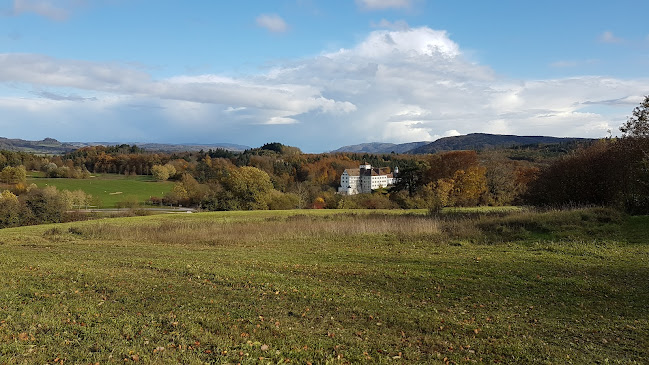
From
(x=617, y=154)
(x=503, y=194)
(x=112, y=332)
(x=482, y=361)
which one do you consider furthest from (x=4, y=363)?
(x=503, y=194)

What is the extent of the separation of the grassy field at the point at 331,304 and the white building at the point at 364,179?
309 ft

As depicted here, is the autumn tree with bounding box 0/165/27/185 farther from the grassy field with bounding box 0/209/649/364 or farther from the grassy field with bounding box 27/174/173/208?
the grassy field with bounding box 0/209/649/364

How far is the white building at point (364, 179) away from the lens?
113562mm

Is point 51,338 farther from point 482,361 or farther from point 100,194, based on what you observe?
point 100,194

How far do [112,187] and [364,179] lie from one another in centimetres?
6860

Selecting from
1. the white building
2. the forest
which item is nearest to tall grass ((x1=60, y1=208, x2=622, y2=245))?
the forest

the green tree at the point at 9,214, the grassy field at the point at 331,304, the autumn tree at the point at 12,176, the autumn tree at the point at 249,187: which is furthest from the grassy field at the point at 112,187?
the grassy field at the point at 331,304

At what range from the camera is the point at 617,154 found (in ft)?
88.2

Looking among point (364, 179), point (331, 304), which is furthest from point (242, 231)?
point (364, 179)

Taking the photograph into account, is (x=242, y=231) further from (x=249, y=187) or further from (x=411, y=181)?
(x=411, y=181)

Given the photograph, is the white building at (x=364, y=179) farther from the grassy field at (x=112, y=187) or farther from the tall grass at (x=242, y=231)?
the tall grass at (x=242, y=231)

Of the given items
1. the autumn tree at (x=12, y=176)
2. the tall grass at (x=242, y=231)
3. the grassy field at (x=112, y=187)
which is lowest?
the grassy field at (x=112, y=187)

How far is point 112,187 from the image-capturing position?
87125mm

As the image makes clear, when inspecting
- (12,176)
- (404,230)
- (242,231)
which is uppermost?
(12,176)
